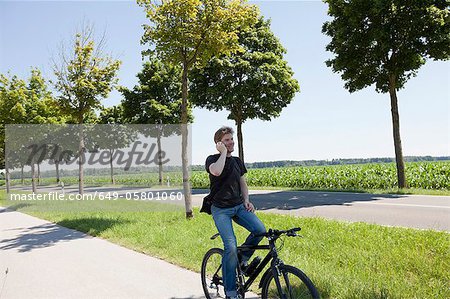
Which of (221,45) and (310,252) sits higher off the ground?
(221,45)

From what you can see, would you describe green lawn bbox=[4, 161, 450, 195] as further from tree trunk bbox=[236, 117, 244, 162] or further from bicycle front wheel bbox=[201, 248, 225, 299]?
bicycle front wheel bbox=[201, 248, 225, 299]

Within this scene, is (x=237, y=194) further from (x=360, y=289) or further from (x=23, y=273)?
(x=23, y=273)

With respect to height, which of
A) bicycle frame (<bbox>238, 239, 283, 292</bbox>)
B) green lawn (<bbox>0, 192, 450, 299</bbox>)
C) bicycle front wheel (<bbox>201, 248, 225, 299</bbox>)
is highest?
bicycle frame (<bbox>238, 239, 283, 292</bbox>)

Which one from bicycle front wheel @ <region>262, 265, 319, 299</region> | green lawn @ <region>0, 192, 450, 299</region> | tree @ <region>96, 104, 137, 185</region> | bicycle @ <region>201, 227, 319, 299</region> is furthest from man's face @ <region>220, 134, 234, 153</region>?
tree @ <region>96, 104, 137, 185</region>

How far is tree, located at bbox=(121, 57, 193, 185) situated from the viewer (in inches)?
1280

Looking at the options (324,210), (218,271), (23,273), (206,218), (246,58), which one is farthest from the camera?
(246,58)

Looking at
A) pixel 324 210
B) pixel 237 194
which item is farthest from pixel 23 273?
pixel 324 210

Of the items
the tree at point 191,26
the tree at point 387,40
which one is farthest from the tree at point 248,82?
the tree at point 191,26

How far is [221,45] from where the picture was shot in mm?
11523

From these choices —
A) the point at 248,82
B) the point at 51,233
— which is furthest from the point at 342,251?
the point at 248,82

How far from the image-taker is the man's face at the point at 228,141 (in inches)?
160

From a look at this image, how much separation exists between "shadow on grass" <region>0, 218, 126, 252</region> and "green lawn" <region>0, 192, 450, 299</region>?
13 centimetres

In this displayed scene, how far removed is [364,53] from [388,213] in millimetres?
10286

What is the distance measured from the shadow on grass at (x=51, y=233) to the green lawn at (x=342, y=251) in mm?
133
